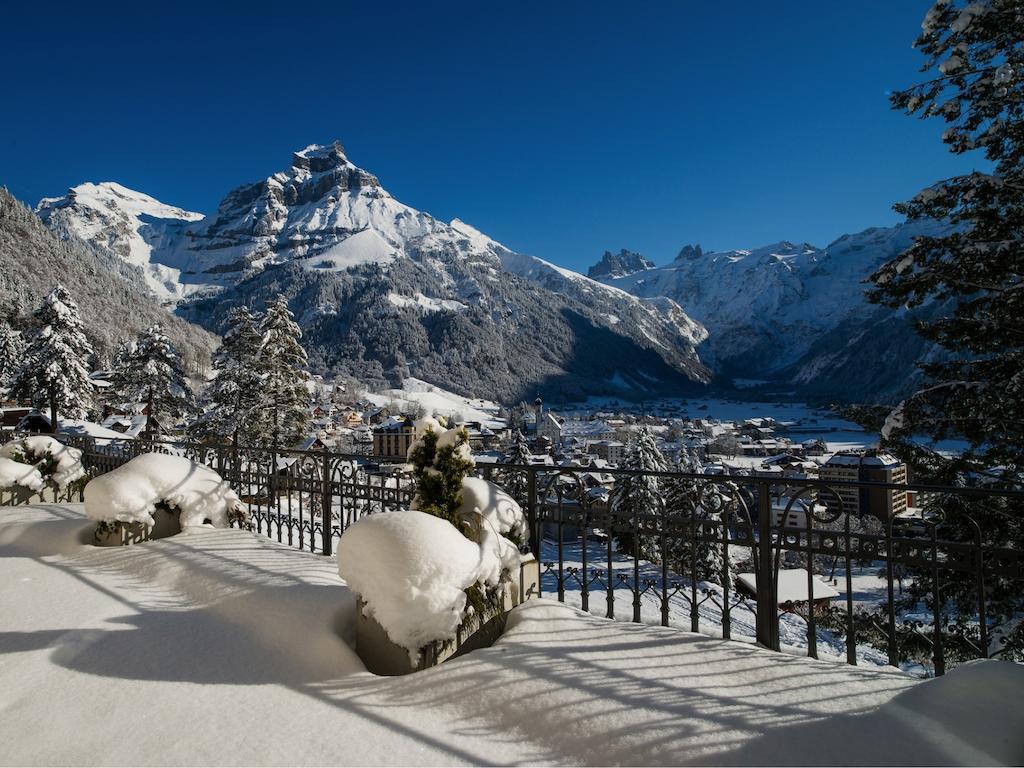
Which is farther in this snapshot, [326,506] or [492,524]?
[326,506]

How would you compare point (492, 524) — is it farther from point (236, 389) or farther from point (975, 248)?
point (236, 389)

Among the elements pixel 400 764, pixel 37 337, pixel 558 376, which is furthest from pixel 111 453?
pixel 558 376

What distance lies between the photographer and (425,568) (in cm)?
374

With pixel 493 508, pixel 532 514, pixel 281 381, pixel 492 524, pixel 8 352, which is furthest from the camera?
pixel 8 352

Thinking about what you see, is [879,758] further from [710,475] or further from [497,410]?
[497,410]

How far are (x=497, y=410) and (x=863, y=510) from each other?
146 metres

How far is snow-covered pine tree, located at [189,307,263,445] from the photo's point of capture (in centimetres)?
2561

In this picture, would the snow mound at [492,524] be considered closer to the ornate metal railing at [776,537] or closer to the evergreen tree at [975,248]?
the ornate metal railing at [776,537]

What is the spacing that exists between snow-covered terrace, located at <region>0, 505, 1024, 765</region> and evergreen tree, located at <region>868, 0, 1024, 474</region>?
5.20 m

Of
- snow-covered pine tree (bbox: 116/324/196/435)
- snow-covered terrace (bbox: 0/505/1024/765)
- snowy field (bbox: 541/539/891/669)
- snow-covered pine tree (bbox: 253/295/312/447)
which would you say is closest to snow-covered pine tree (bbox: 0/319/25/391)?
snow-covered pine tree (bbox: 116/324/196/435)

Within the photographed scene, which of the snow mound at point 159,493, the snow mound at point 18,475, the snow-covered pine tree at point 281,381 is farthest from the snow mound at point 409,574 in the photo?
the snow-covered pine tree at point 281,381

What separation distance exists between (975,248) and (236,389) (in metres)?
27.2

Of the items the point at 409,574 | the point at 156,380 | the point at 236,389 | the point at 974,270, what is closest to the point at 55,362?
the point at 156,380

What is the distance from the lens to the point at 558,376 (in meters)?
188
